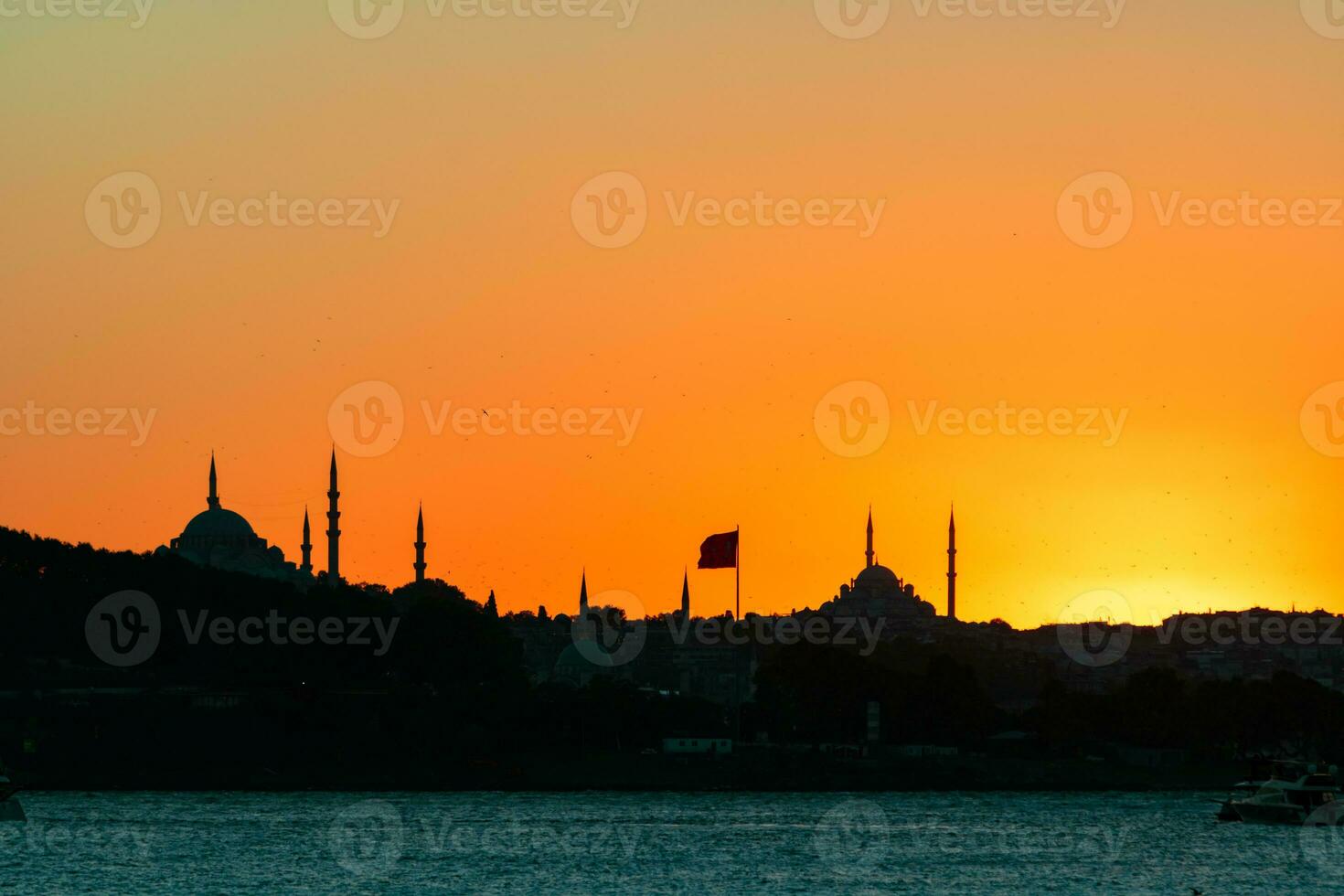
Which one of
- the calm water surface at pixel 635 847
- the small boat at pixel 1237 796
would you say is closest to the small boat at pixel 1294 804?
the small boat at pixel 1237 796

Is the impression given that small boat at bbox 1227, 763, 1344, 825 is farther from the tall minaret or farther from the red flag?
the tall minaret

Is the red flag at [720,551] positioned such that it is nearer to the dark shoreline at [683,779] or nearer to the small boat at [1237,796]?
the dark shoreline at [683,779]

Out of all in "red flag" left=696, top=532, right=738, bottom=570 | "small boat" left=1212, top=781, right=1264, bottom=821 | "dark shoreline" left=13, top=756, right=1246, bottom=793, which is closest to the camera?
"small boat" left=1212, top=781, right=1264, bottom=821

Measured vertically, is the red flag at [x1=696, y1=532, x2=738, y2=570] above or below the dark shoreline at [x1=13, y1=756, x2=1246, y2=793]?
above

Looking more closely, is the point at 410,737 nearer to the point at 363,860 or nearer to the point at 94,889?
the point at 363,860

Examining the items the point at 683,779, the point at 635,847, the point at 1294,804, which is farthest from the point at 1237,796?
the point at 635,847

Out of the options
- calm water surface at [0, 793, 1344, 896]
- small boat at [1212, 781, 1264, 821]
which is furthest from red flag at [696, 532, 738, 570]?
small boat at [1212, 781, 1264, 821]

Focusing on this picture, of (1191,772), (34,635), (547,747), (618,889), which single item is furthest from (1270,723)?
(618,889)

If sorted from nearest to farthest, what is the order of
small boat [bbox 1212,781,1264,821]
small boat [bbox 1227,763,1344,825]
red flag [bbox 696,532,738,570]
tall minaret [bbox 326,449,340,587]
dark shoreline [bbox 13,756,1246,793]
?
small boat [bbox 1227,763,1344,825] < small boat [bbox 1212,781,1264,821] < dark shoreline [bbox 13,756,1246,793] < red flag [bbox 696,532,738,570] < tall minaret [bbox 326,449,340,587]
